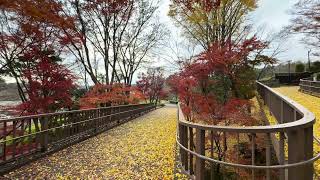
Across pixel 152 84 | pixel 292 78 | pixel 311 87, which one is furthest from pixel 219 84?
pixel 152 84

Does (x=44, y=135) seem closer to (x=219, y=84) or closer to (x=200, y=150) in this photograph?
(x=200, y=150)

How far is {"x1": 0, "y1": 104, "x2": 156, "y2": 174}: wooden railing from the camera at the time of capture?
5699 millimetres

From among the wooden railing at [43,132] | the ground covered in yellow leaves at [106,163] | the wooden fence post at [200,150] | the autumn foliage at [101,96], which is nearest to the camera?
the wooden fence post at [200,150]

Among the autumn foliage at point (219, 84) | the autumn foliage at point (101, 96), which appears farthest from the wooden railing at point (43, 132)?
the autumn foliage at point (219, 84)

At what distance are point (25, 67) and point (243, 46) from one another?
9.56 m

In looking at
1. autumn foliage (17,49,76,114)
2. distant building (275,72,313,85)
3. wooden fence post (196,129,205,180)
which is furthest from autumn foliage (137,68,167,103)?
wooden fence post (196,129,205,180)

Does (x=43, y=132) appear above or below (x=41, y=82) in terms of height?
below

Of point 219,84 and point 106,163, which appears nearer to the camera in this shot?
point 106,163

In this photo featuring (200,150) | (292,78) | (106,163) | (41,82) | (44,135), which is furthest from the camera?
(292,78)

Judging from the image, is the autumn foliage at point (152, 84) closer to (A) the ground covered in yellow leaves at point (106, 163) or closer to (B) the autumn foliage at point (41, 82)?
(B) the autumn foliage at point (41, 82)

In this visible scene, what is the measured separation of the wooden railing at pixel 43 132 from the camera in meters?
5.70

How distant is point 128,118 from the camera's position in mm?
17172

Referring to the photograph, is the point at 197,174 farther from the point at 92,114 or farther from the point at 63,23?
the point at 63,23

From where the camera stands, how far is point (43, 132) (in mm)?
6797
